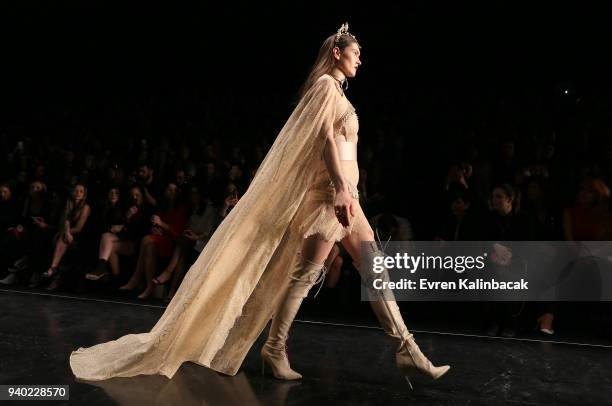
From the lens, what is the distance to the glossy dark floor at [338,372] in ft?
8.67

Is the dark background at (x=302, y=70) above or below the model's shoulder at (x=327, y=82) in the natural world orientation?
above

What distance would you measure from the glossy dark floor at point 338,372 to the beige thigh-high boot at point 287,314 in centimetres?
7

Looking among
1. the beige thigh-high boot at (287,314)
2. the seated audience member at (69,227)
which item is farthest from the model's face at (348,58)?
the seated audience member at (69,227)

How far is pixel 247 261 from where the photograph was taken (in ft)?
9.22

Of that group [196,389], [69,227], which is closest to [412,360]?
[196,389]

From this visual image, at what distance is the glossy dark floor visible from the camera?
2.64 metres

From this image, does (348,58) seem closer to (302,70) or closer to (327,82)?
(327,82)

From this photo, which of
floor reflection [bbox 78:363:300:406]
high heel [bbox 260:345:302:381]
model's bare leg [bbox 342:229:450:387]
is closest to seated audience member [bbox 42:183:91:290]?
floor reflection [bbox 78:363:300:406]

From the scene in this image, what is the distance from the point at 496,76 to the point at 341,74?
217 inches

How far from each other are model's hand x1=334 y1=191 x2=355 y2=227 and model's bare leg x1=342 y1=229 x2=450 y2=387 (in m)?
0.17

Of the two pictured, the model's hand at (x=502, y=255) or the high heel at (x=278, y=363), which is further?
the model's hand at (x=502, y=255)

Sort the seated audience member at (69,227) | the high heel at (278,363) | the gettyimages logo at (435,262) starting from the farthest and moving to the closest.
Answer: the seated audience member at (69,227)
the gettyimages logo at (435,262)
the high heel at (278,363)

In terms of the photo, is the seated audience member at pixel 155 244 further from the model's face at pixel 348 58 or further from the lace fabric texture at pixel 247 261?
the model's face at pixel 348 58

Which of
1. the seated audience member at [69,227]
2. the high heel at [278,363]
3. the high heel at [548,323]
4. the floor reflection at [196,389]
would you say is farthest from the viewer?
the seated audience member at [69,227]
